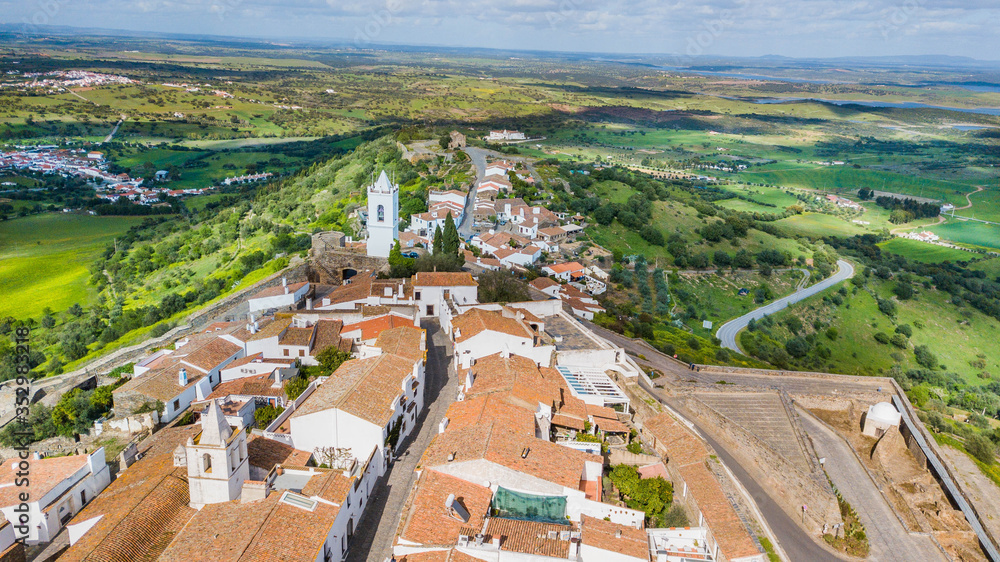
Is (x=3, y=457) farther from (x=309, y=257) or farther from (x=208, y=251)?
(x=208, y=251)

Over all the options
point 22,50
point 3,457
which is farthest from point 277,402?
point 22,50

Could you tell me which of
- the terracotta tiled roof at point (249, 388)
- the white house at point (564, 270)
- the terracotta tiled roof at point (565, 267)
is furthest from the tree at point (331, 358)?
the terracotta tiled roof at point (565, 267)

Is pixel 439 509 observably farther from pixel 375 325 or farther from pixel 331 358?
pixel 375 325

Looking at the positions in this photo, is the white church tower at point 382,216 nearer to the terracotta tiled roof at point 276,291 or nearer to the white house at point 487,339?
the terracotta tiled roof at point 276,291

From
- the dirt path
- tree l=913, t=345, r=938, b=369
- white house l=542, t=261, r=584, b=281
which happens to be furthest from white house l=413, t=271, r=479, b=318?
tree l=913, t=345, r=938, b=369

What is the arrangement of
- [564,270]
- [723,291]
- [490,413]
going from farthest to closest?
1. [723,291]
2. [564,270]
3. [490,413]

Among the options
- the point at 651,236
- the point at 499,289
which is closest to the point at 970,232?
the point at 651,236

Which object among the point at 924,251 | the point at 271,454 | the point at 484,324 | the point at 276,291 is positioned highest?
the point at 484,324
